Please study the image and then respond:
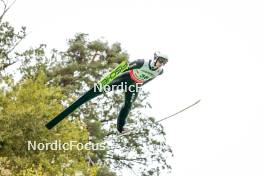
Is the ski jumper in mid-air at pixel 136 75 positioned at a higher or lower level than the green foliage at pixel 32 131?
lower

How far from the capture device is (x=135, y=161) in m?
36.6

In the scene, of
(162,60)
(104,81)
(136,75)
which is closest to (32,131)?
(104,81)

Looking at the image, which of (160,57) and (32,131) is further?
(32,131)

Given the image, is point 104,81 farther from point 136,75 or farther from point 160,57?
point 160,57

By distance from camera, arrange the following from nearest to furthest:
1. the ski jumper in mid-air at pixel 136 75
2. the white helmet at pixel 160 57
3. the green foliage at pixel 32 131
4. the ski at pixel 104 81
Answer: the white helmet at pixel 160 57 → the ski jumper in mid-air at pixel 136 75 → the ski at pixel 104 81 → the green foliage at pixel 32 131

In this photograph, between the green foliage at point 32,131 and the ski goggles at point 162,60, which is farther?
the green foliage at point 32,131

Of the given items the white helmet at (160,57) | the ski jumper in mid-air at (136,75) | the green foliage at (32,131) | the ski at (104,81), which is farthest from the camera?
the green foliage at (32,131)

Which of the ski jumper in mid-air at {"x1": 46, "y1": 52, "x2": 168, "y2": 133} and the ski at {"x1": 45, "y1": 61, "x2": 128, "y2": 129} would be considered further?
the ski at {"x1": 45, "y1": 61, "x2": 128, "y2": 129}

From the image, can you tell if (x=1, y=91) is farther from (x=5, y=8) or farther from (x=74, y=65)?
(x=74, y=65)

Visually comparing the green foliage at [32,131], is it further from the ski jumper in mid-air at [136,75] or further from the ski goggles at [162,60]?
the ski goggles at [162,60]

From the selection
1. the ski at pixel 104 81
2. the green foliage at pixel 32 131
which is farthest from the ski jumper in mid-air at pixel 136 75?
the green foliage at pixel 32 131

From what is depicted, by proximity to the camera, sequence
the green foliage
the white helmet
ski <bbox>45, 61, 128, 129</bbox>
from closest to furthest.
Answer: the white helmet → ski <bbox>45, 61, 128, 129</bbox> → the green foliage

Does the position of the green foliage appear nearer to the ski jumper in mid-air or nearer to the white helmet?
the ski jumper in mid-air

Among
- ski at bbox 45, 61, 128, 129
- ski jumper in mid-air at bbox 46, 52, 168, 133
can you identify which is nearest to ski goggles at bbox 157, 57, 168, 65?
ski jumper in mid-air at bbox 46, 52, 168, 133
